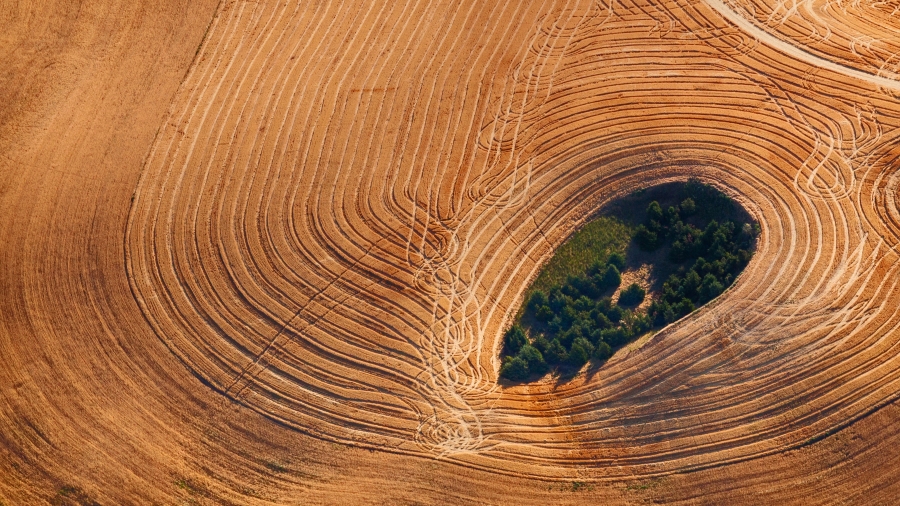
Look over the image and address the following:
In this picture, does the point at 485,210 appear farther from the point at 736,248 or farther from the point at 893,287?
the point at 893,287

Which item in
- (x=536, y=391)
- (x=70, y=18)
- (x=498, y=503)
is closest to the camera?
(x=498, y=503)

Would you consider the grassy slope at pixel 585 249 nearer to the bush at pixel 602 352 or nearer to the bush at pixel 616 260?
the bush at pixel 616 260

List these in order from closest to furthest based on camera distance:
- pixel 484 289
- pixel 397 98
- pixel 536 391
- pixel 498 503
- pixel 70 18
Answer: pixel 498 503 < pixel 536 391 < pixel 484 289 < pixel 397 98 < pixel 70 18

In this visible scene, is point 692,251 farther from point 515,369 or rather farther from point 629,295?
point 515,369

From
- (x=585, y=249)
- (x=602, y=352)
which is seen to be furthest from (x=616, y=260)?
(x=602, y=352)

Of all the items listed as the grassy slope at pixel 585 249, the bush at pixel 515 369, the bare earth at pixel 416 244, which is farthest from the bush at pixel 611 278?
the bush at pixel 515 369

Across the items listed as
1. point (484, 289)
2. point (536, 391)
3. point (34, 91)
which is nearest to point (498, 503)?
point (536, 391)
